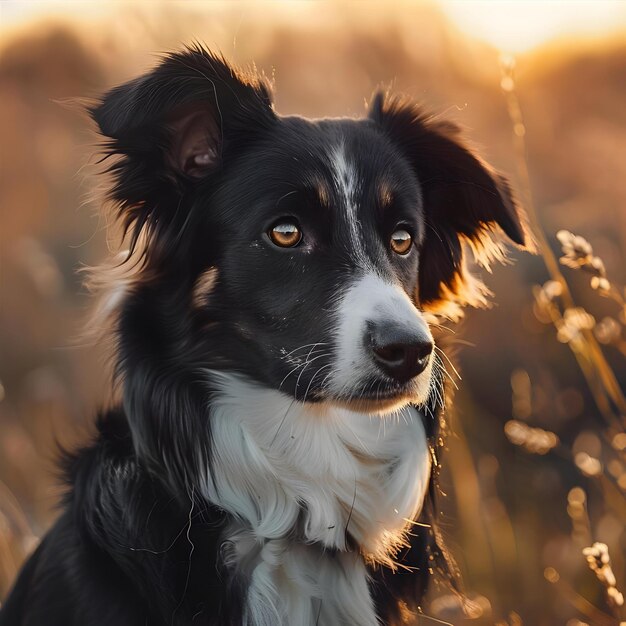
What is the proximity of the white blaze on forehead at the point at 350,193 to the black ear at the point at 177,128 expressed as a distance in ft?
1.07

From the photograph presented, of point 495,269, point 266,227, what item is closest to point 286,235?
point 266,227

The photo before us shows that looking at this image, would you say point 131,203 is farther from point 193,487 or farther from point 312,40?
point 312,40

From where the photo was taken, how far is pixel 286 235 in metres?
2.92

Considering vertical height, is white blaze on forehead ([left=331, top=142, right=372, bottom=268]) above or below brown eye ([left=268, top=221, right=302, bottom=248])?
above

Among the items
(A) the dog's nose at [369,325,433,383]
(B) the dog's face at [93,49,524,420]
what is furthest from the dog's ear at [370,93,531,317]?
(A) the dog's nose at [369,325,433,383]

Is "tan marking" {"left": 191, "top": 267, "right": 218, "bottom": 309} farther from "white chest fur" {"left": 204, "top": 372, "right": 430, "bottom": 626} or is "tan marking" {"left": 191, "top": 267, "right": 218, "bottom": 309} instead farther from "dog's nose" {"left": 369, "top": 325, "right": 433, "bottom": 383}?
"dog's nose" {"left": 369, "top": 325, "right": 433, "bottom": 383}

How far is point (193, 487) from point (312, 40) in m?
5.21

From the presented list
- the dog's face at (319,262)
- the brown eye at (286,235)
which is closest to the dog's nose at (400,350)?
the dog's face at (319,262)

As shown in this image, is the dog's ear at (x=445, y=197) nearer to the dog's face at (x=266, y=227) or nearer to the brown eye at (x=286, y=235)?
the dog's face at (x=266, y=227)

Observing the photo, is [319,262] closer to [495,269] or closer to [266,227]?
[266,227]

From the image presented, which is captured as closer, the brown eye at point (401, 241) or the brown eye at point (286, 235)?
the brown eye at point (286, 235)

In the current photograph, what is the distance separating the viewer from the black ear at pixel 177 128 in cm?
277

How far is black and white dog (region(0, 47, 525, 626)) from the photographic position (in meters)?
2.75

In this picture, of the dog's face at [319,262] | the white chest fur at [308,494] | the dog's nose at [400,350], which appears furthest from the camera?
the white chest fur at [308,494]
